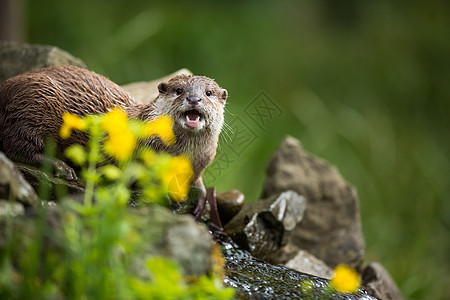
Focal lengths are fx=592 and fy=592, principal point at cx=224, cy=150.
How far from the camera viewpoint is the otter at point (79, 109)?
2715mm

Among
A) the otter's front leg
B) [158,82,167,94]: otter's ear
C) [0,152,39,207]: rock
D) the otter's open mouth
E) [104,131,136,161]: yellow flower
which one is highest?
[104,131,136,161]: yellow flower

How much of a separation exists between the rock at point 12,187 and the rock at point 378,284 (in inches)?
72.6

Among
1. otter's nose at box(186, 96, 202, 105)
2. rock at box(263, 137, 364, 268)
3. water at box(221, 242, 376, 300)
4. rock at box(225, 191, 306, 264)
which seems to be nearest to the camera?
water at box(221, 242, 376, 300)

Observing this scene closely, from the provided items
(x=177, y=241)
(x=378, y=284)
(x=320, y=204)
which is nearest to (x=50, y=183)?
(x=177, y=241)

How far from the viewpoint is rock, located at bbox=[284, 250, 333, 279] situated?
10.3 ft

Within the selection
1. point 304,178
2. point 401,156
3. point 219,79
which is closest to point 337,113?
point 401,156

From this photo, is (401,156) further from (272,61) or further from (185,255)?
(185,255)

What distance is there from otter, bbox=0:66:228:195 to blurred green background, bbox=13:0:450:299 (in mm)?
2166

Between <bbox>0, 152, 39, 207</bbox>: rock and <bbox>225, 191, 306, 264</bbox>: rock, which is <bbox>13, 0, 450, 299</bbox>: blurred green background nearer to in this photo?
<bbox>225, 191, 306, 264</bbox>: rock

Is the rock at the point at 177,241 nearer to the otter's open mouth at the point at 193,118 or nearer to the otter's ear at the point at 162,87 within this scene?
the otter's open mouth at the point at 193,118

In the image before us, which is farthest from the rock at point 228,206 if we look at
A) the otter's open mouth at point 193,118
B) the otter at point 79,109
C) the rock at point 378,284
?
the rock at point 378,284

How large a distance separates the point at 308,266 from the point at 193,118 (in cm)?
109

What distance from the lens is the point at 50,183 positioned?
239 cm

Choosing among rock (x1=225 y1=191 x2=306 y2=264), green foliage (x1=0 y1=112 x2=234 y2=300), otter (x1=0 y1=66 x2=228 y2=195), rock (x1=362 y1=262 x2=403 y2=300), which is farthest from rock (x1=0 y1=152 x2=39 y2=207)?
rock (x1=362 y1=262 x2=403 y2=300)
